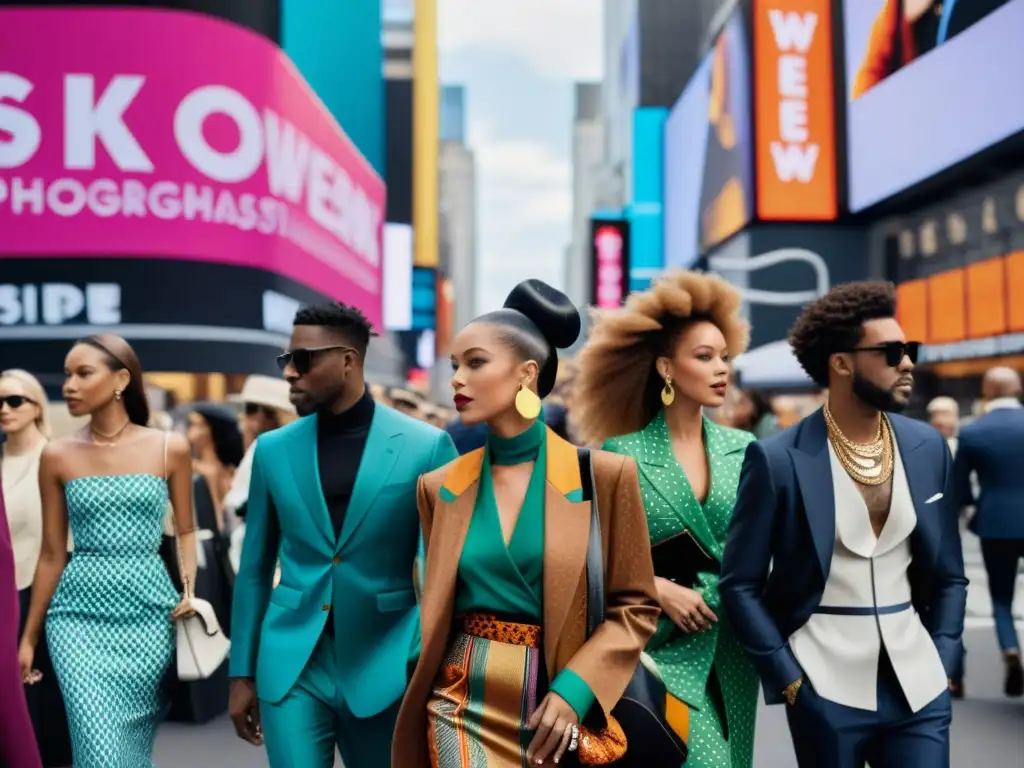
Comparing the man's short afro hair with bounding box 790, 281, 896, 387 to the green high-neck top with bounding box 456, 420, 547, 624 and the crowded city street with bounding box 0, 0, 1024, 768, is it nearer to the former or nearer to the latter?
the crowded city street with bounding box 0, 0, 1024, 768


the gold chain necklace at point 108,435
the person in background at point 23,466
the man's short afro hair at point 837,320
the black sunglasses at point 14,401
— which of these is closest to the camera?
the man's short afro hair at point 837,320

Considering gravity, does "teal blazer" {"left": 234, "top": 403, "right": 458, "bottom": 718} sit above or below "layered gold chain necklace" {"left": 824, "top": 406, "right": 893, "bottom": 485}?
below

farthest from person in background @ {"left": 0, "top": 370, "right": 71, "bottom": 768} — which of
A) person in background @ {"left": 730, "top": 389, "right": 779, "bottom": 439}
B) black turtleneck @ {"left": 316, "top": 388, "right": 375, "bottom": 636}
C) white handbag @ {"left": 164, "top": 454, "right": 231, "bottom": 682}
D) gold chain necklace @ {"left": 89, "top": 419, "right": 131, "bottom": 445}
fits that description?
person in background @ {"left": 730, "top": 389, "right": 779, "bottom": 439}

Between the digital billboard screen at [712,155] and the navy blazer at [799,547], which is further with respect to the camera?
the digital billboard screen at [712,155]

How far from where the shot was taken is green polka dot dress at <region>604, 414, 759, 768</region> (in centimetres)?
469

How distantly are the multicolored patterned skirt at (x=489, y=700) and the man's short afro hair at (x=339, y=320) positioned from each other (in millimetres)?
1538

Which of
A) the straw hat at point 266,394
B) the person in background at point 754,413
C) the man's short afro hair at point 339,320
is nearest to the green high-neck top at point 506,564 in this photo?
the man's short afro hair at point 339,320

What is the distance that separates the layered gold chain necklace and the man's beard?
11 cm

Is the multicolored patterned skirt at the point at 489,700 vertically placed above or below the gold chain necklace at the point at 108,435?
below

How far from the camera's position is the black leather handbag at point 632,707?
3.64 m

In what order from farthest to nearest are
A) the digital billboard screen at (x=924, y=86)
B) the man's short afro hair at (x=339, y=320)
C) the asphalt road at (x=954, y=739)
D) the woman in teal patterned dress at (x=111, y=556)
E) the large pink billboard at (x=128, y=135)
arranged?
the digital billboard screen at (x=924, y=86) < the large pink billboard at (x=128, y=135) < the asphalt road at (x=954, y=739) < the woman in teal patterned dress at (x=111, y=556) < the man's short afro hair at (x=339, y=320)

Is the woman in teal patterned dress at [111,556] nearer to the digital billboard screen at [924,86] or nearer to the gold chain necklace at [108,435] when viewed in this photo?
the gold chain necklace at [108,435]

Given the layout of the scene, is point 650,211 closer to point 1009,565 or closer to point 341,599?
point 1009,565

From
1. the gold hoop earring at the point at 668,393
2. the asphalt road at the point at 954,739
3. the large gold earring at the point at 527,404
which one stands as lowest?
the asphalt road at the point at 954,739
